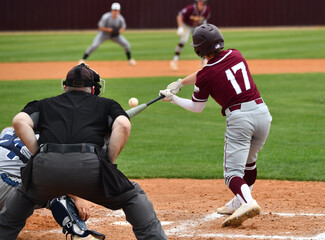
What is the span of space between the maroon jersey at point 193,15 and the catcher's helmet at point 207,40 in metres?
14.5

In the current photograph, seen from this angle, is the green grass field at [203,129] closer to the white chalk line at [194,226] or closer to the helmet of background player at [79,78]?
the white chalk line at [194,226]

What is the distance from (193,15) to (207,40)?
48.1ft

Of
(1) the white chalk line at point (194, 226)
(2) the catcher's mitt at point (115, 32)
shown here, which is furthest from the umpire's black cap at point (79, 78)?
(2) the catcher's mitt at point (115, 32)

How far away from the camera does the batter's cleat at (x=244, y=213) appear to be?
17.7 ft

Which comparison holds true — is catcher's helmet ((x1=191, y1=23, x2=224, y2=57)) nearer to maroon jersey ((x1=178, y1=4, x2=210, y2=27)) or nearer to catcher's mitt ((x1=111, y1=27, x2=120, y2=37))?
maroon jersey ((x1=178, y1=4, x2=210, y2=27))

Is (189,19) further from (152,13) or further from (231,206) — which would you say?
(152,13)

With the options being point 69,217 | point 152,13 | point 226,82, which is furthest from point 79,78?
point 152,13

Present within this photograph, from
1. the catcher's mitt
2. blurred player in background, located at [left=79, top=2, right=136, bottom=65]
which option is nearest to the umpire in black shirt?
blurred player in background, located at [left=79, top=2, right=136, bottom=65]

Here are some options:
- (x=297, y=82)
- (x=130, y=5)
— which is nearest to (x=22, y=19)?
(x=130, y=5)

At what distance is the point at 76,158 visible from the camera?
4.19m

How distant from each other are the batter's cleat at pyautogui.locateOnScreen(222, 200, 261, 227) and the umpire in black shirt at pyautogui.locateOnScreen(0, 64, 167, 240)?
1.28m

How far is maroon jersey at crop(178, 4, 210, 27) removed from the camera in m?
20.1

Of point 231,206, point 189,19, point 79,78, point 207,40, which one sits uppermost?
point 207,40

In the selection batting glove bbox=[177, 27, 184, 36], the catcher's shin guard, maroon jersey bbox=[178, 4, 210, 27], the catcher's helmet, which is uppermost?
the catcher's helmet
